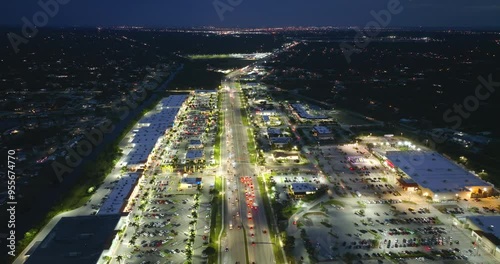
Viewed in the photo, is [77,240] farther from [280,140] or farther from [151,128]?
[151,128]

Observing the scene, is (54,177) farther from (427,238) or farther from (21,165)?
(427,238)

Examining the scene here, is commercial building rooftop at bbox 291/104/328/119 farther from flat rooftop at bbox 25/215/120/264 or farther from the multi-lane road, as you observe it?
flat rooftop at bbox 25/215/120/264

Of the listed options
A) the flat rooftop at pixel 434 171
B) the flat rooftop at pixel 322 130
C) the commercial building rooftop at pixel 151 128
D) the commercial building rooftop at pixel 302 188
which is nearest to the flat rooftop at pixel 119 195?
the commercial building rooftop at pixel 151 128

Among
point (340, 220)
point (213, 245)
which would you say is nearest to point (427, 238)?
point (340, 220)

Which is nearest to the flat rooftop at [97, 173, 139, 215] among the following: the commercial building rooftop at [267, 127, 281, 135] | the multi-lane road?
the multi-lane road

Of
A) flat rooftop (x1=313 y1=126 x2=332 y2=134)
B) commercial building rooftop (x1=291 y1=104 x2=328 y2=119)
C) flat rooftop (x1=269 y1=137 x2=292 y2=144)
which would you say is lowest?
flat rooftop (x1=269 y1=137 x2=292 y2=144)

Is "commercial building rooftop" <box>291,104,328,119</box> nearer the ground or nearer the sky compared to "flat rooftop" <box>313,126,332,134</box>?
nearer the sky

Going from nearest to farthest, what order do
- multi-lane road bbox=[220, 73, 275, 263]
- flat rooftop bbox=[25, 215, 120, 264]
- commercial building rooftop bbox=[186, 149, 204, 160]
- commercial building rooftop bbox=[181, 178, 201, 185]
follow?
flat rooftop bbox=[25, 215, 120, 264] → multi-lane road bbox=[220, 73, 275, 263] → commercial building rooftop bbox=[181, 178, 201, 185] → commercial building rooftop bbox=[186, 149, 204, 160]

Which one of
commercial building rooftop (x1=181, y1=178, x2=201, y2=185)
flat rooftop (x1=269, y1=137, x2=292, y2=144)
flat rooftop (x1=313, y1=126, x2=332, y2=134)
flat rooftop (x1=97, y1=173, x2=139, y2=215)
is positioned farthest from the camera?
flat rooftop (x1=313, y1=126, x2=332, y2=134)
